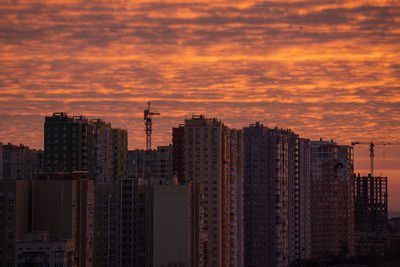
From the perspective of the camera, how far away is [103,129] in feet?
568

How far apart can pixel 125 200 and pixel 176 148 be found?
21.6 meters

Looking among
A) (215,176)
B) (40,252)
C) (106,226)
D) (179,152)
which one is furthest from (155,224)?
(40,252)

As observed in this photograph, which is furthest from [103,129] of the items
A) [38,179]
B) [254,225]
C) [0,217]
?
[0,217]

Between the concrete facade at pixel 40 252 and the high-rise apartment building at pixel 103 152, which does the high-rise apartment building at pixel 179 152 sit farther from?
the concrete facade at pixel 40 252

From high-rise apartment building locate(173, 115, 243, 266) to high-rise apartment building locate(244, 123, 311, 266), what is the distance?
1366 cm

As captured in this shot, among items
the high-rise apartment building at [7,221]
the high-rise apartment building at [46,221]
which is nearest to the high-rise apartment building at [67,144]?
A: the high-rise apartment building at [46,221]

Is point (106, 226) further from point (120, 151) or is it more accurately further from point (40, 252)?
point (120, 151)

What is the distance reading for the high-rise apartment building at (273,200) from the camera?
6673 inches

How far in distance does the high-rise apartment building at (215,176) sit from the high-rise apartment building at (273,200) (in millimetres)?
13663

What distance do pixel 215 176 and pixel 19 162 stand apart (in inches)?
2113

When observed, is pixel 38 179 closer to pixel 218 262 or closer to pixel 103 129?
pixel 218 262

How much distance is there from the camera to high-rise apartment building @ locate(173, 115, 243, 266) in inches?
→ 5743

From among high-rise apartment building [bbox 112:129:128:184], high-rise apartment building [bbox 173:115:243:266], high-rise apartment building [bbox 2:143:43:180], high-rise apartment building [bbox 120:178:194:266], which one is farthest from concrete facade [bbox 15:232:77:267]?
high-rise apartment building [bbox 2:143:43:180]

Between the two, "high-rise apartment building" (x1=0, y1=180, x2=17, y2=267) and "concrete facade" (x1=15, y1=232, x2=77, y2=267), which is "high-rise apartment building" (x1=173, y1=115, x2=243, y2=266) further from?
"high-rise apartment building" (x1=0, y1=180, x2=17, y2=267)
